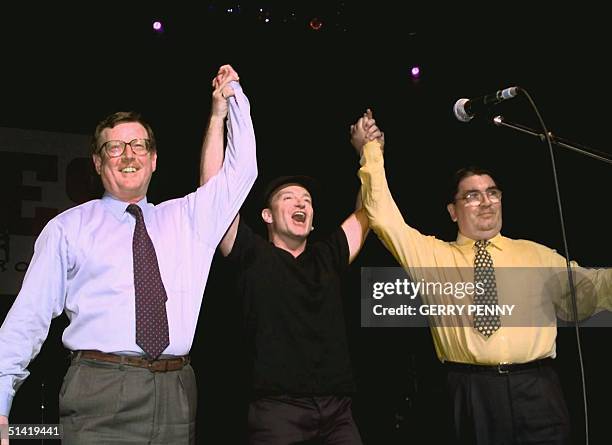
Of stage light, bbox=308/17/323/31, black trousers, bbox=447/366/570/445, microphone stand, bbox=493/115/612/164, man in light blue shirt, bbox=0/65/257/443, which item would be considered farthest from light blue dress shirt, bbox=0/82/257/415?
stage light, bbox=308/17/323/31

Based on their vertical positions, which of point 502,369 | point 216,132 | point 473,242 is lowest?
point 502,369

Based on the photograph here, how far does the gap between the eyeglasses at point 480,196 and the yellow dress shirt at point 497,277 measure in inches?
6.3

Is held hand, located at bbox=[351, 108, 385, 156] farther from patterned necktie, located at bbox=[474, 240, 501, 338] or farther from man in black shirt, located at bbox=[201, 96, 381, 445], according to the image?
patterned necktie, located at bbox=[474, 240, 501, 338]

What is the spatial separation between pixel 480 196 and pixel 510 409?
0.88 metres

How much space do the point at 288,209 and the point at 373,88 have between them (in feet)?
4.34

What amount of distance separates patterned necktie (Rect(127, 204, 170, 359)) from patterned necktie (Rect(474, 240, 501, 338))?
1.31 m

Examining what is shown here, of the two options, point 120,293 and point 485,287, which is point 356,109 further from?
point 120,293

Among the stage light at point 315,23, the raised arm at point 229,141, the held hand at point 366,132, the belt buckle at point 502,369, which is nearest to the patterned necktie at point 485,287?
the belt buckle at point 502,369

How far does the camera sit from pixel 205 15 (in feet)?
13.2

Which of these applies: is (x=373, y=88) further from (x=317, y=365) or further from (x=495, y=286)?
(x=317, y=365)

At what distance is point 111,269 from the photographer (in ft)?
8.87

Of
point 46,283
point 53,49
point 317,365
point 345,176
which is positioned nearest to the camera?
point 46,283

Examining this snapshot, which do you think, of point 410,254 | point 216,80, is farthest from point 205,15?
point 410,254

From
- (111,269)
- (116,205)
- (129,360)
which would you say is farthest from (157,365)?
(116,205)
